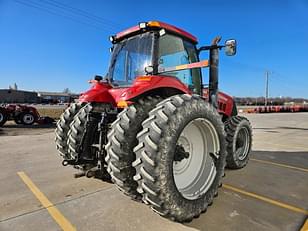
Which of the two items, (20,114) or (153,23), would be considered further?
(20,114)

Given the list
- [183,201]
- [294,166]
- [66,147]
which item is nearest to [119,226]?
[183,201]

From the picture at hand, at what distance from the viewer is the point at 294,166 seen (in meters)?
5.55

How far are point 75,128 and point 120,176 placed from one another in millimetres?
1510

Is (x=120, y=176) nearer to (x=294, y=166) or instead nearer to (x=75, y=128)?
(x=75, y=128)

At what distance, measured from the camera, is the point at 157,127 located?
2.49 metres

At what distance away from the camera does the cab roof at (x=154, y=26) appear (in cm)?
335

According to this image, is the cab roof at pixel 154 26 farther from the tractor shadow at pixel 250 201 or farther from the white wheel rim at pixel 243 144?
the tractor shadow at pixel 250 201

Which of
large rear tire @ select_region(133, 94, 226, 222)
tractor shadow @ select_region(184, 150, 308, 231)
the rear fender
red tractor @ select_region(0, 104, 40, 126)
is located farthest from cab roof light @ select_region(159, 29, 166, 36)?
red tractor @ select_region(0, 104, 40, 126)

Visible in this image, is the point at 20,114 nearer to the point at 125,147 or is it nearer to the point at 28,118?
the point at 28,118

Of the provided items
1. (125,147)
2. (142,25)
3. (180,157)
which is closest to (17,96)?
(142,25)

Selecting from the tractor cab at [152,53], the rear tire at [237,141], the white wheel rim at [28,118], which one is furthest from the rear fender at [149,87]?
the white wheel rim at [28,118]

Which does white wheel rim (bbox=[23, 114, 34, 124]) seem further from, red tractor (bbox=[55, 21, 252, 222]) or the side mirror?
the side mirror

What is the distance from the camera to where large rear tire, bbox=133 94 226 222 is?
244 cm

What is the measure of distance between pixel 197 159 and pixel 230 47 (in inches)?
75.6
